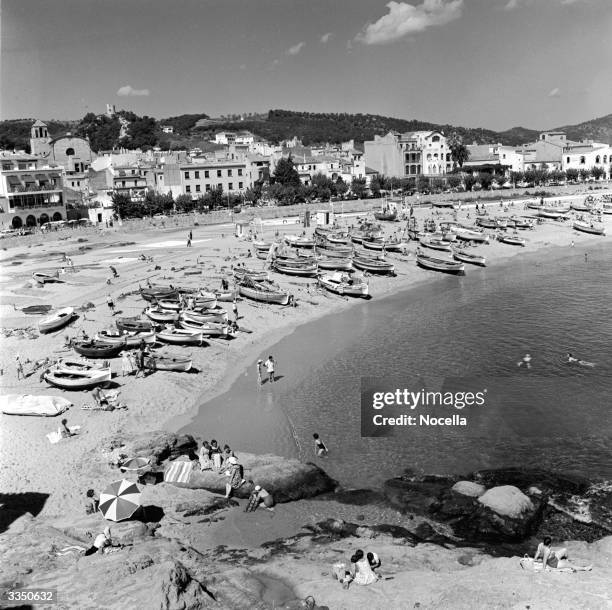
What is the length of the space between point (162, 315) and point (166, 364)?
740 centimetres

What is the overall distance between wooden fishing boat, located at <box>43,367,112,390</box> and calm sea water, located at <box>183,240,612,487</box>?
4.55m

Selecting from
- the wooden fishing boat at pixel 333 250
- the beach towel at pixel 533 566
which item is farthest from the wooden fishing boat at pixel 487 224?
the beach towel at pixel 533 566

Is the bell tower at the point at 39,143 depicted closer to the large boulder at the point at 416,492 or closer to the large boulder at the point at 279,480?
the large boulder at the point at 279,480

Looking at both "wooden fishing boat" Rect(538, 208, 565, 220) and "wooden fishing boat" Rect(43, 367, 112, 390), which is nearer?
"wooden fishing boat" Rect(43, 367, 112, 390)

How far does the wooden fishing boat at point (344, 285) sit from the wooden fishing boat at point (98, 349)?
20.0m

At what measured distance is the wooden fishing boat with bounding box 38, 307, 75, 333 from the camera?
35.9 metres

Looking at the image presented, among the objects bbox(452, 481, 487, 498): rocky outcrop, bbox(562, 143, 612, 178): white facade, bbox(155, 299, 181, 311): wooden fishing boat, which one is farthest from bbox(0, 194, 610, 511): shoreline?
bbox(562, 143, 612, 178): white facade

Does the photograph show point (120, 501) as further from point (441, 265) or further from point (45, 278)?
point (441, 265)

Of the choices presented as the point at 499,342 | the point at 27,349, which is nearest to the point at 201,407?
the point at 27,349

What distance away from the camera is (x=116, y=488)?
18562 millimetres

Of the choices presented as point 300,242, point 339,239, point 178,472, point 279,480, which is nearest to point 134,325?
point 178,472

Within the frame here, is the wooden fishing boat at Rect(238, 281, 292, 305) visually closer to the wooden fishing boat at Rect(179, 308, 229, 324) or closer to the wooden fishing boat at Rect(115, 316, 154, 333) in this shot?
the wooden fishing boat at Rect(179, 308, 229, 324)

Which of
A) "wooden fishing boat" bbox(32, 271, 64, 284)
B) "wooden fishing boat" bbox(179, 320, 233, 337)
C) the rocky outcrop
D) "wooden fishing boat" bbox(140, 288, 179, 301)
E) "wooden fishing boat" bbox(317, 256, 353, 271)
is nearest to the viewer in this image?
the rocky outcrop

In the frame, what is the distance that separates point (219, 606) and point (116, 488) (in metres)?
5.71
